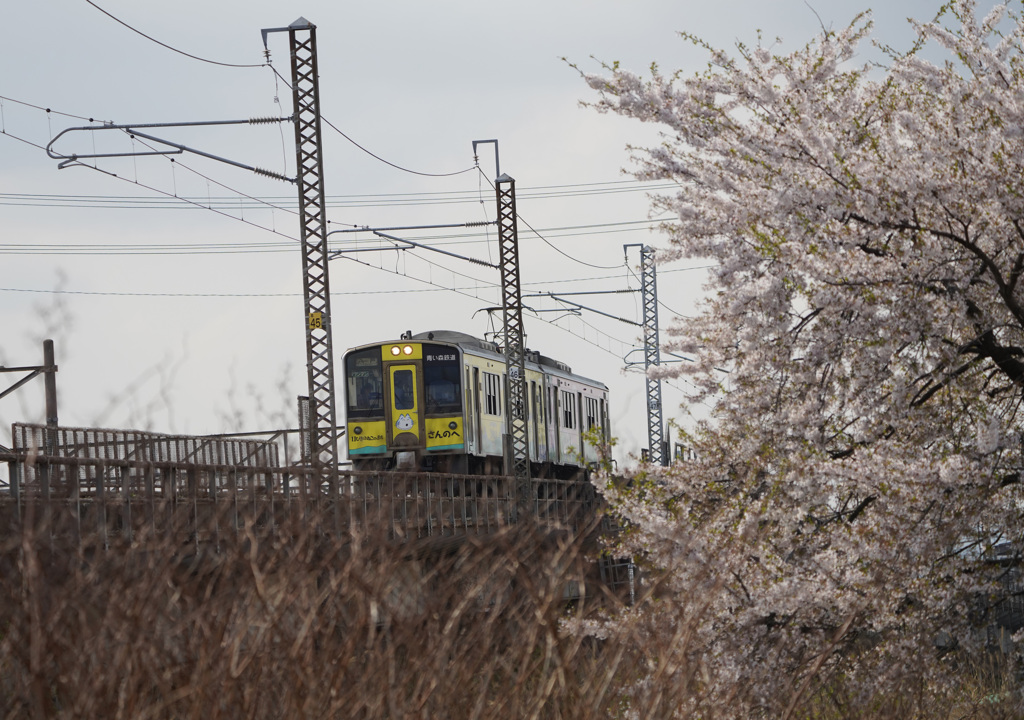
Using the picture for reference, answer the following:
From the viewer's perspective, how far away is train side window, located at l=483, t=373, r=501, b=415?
25.0 m

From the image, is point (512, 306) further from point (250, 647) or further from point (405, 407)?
point (250, 647)

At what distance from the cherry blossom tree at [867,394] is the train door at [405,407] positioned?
14.4m

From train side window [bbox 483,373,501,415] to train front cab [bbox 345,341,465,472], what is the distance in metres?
1.42

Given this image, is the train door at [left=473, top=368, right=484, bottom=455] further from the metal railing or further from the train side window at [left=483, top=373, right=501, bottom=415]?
the metal railing

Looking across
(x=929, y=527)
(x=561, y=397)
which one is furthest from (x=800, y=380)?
(x=561, y=397)

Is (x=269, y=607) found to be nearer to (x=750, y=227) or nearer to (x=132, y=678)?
(x=132, y=678)

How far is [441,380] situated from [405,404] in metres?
0.79

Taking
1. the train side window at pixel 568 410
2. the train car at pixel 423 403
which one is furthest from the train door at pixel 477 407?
the train side window at pixel 568 410

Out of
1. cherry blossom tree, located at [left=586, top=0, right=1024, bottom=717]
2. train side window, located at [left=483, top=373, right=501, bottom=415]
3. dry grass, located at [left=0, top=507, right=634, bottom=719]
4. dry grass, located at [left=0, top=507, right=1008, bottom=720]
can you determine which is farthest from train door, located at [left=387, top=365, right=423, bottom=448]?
dry grass, located at [left=0, top=507, right=634, bottom=719]

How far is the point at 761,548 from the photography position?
27.1 feet

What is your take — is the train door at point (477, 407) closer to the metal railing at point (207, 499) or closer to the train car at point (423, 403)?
the train car at point (423, 403)

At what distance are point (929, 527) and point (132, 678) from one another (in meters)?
4.59

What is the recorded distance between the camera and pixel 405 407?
2352 centimetres

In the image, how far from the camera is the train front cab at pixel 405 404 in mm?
23344
